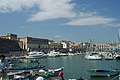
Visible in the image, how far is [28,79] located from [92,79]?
1372 cm

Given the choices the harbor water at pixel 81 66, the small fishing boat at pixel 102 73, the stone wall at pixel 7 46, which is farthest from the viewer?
the stone wall at pixel 7 46

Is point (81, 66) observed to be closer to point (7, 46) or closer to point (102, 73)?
point (102, 73)

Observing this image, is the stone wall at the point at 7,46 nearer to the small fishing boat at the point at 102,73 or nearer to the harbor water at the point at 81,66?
the harbor water at the point at 81,66

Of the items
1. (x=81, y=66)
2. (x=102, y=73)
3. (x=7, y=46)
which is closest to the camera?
(x=102, y=73)

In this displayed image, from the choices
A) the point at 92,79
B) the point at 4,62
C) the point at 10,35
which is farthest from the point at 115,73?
the point at 10,35

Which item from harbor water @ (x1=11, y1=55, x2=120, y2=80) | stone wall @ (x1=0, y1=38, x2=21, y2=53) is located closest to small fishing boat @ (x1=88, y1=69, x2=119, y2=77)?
harbor water @ (x1=11, y1=55, x2=120, y2=80)

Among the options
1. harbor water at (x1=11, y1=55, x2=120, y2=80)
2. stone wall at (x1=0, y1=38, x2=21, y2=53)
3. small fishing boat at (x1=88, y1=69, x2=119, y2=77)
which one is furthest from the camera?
stone wall at (x1=0, y1=38, x2=21, y2=53)

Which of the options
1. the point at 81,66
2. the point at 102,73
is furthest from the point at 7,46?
the point at 102,73

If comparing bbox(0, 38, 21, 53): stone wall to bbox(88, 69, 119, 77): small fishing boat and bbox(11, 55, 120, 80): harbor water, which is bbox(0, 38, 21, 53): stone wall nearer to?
bbox(11, 55, 120, 80): harbor water

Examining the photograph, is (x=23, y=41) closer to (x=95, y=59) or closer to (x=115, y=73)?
(x=95, y=59)

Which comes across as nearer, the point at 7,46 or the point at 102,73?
the point at 102,73

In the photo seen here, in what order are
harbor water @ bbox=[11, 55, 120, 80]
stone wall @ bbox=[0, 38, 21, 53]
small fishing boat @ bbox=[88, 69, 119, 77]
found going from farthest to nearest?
stone wall @ bbox=[0, 38, 21, 53] → harbor water @ bbox=[11, 55, 120, 80] → small fishing boat @ bbox=[88, 69, 119, 77]

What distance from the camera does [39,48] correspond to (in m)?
199

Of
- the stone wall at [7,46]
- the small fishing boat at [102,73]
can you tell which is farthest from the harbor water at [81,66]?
the stone wall at [7,46]
